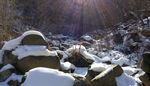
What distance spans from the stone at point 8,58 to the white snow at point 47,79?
239 centimetres

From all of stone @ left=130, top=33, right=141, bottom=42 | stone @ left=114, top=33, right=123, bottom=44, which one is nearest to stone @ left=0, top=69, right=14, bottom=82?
stone @ left=130, top=33, right=141, bottom=42

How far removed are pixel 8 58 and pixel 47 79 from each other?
2.77 metres

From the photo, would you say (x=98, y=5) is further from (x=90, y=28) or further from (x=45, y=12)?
(x=45, y=12)

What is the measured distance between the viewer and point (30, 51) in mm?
4043

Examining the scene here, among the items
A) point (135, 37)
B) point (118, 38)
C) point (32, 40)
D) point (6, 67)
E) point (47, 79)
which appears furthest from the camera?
point (118, 38)

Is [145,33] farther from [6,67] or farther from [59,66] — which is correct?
[6,67]

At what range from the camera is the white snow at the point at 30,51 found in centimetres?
400

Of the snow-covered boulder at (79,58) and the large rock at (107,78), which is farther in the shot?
the snow-covered boulder at (79,58)

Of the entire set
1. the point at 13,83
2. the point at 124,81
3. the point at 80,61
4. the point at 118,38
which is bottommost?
the point at 118,38

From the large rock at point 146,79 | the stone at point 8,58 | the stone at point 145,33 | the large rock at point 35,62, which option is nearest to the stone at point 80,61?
the large rock at point 35,62

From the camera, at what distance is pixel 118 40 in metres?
9.67

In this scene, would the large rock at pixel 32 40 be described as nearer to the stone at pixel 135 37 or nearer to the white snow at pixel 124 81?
the white snow at pixel 124 81

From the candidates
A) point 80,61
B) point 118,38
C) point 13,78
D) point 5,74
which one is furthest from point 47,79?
point 118,38

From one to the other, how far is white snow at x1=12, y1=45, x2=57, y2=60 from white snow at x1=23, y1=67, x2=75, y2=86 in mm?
2039
